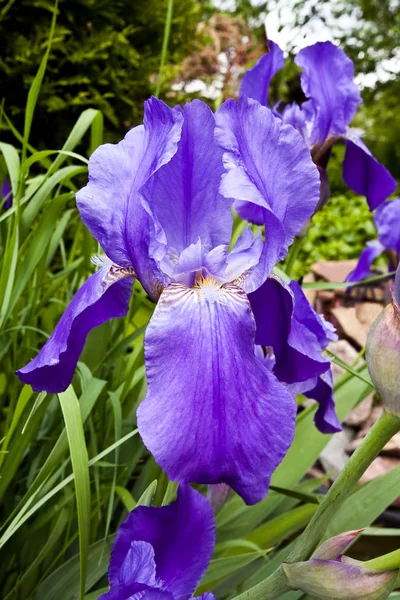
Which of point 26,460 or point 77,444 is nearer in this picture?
point 77,444

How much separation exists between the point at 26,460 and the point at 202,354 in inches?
26.6

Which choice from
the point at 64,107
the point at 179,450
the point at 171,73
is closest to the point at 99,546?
the point at 179,450

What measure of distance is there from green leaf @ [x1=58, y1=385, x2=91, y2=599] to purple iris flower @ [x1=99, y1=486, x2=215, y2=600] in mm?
30

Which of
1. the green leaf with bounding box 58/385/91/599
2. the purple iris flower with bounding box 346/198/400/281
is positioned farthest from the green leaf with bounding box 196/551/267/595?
the purple iris flower with bounding box 346/198/400/281

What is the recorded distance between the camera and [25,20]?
7.39 ft

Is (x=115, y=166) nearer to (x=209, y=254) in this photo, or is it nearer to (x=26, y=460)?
(x=209, y=254)

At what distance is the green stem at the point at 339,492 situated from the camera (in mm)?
494

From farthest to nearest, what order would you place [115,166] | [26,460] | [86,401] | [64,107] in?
[64,107], [26,460], [86,401], [115,166]

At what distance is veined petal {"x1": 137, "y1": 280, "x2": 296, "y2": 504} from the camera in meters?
0.46

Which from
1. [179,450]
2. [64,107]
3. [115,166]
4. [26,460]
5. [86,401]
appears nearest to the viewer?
[179,450]

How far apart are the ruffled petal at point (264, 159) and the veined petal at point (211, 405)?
0.39ft

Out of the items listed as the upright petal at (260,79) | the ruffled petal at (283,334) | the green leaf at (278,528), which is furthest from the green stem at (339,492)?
the upright petal at (260,79)

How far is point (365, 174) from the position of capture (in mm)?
1176

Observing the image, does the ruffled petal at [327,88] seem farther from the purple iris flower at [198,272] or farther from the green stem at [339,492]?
the green stem at [339,492]
